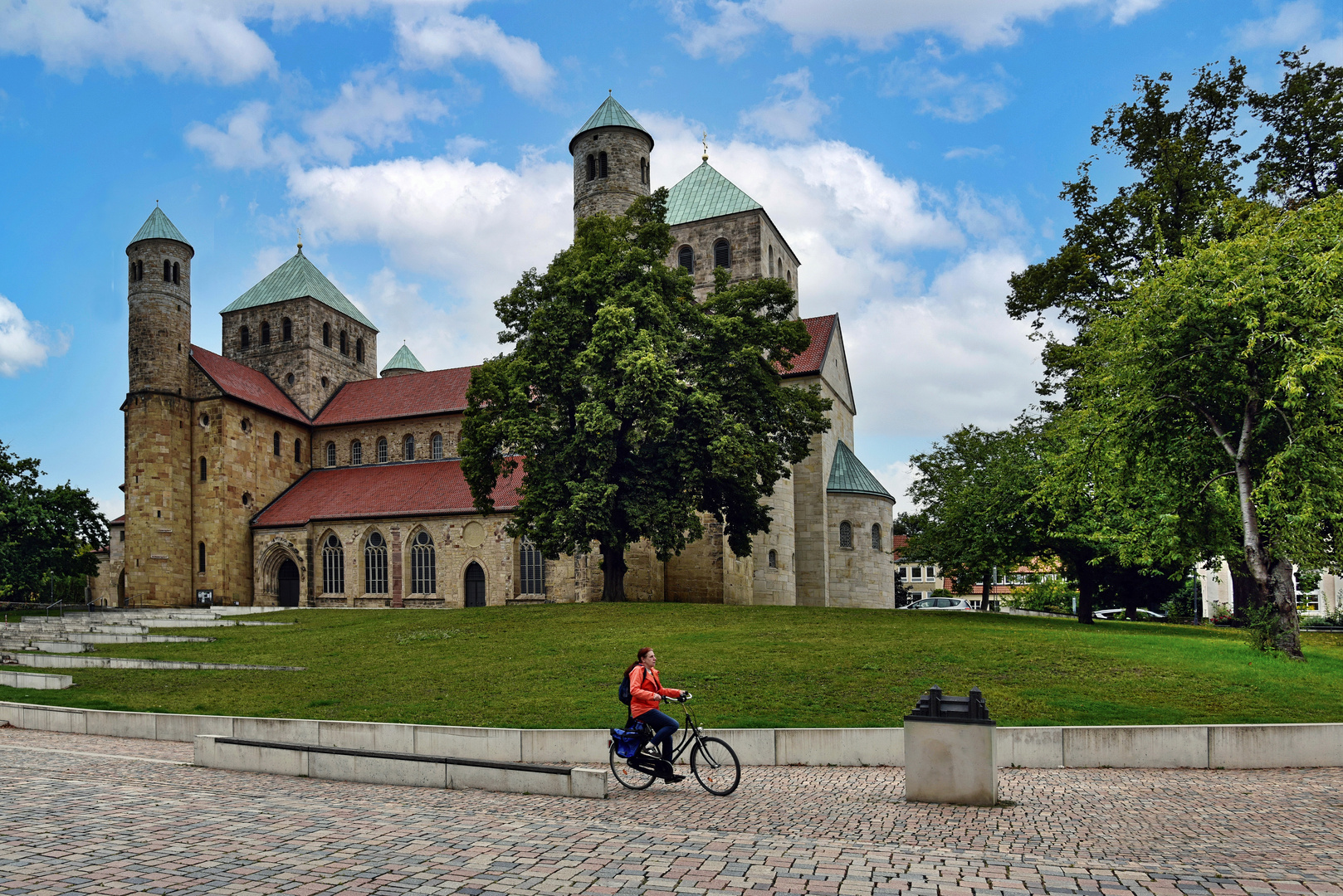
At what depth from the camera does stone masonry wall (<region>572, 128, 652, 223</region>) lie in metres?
45.7

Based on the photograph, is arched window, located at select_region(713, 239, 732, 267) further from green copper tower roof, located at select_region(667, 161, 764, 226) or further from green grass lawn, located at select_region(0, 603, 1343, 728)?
green grass lawn, located at select_region(0, 603, 1343, 728)

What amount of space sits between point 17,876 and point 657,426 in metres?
24.9

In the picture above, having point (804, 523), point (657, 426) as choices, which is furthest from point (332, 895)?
point (804, 523)

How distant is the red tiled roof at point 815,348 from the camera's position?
47.8 meters

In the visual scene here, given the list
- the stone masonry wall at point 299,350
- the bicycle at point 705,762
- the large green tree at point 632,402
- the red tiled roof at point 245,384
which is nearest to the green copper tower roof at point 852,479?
the large green tree at point 632,402

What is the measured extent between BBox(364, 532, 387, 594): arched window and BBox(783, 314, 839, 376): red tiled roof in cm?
2347

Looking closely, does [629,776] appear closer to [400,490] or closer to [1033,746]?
[1033,746]

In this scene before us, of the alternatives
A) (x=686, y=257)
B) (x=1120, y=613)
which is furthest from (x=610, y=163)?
(x=1120, y=613)

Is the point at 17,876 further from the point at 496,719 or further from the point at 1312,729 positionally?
the point at 1312,729

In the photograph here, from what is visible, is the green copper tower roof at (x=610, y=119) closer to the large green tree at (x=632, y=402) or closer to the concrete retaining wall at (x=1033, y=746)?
the large green tree at (x=632, y=402)

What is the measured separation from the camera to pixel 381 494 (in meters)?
51.2

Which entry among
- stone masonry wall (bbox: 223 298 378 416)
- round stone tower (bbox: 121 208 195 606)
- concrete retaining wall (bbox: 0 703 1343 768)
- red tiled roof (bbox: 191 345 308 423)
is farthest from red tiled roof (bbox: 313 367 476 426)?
concrete retaining wall (bbox: 0 703 1343 768)

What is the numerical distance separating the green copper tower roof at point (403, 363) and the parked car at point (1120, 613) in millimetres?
56552

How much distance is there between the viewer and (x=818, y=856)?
7.44 meters
